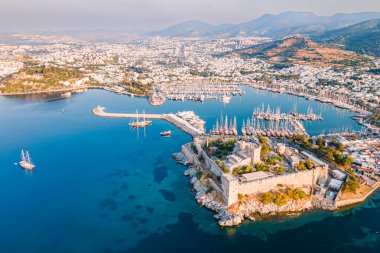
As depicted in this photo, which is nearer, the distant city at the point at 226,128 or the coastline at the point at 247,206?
the coastline at the point at 247,206

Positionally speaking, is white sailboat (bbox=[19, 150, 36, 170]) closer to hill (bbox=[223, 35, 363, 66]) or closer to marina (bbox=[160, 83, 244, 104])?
marina (bbox=[160, 83, 244, 104])

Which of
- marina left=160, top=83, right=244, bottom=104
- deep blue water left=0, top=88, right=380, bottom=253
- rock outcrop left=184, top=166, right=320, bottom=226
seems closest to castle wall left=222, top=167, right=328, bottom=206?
rock outcrop left=184, top=166, right=320, bottom=226

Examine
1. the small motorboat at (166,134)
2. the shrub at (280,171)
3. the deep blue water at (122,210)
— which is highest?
the shrub at (280,171)

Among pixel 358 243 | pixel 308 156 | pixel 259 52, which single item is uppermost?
pixel 259 52

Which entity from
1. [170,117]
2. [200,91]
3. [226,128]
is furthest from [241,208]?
[200,91]

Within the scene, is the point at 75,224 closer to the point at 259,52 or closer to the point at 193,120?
the point at 193,120

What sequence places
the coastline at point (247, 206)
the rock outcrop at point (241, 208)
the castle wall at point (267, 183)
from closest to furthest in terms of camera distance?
the rock outcrop at point (241, 208) → the coastline at point (247, 206) → the castle wall at point (267, 183)

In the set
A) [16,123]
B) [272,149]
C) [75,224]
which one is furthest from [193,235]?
[16,123]

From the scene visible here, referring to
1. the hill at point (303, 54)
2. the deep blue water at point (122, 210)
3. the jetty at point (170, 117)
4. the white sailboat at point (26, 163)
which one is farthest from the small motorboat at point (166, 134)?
the hill at point (303, 54)

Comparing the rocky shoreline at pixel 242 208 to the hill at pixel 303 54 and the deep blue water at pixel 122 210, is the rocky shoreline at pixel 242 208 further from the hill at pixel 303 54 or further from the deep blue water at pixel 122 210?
the hill at pixel 303 54
